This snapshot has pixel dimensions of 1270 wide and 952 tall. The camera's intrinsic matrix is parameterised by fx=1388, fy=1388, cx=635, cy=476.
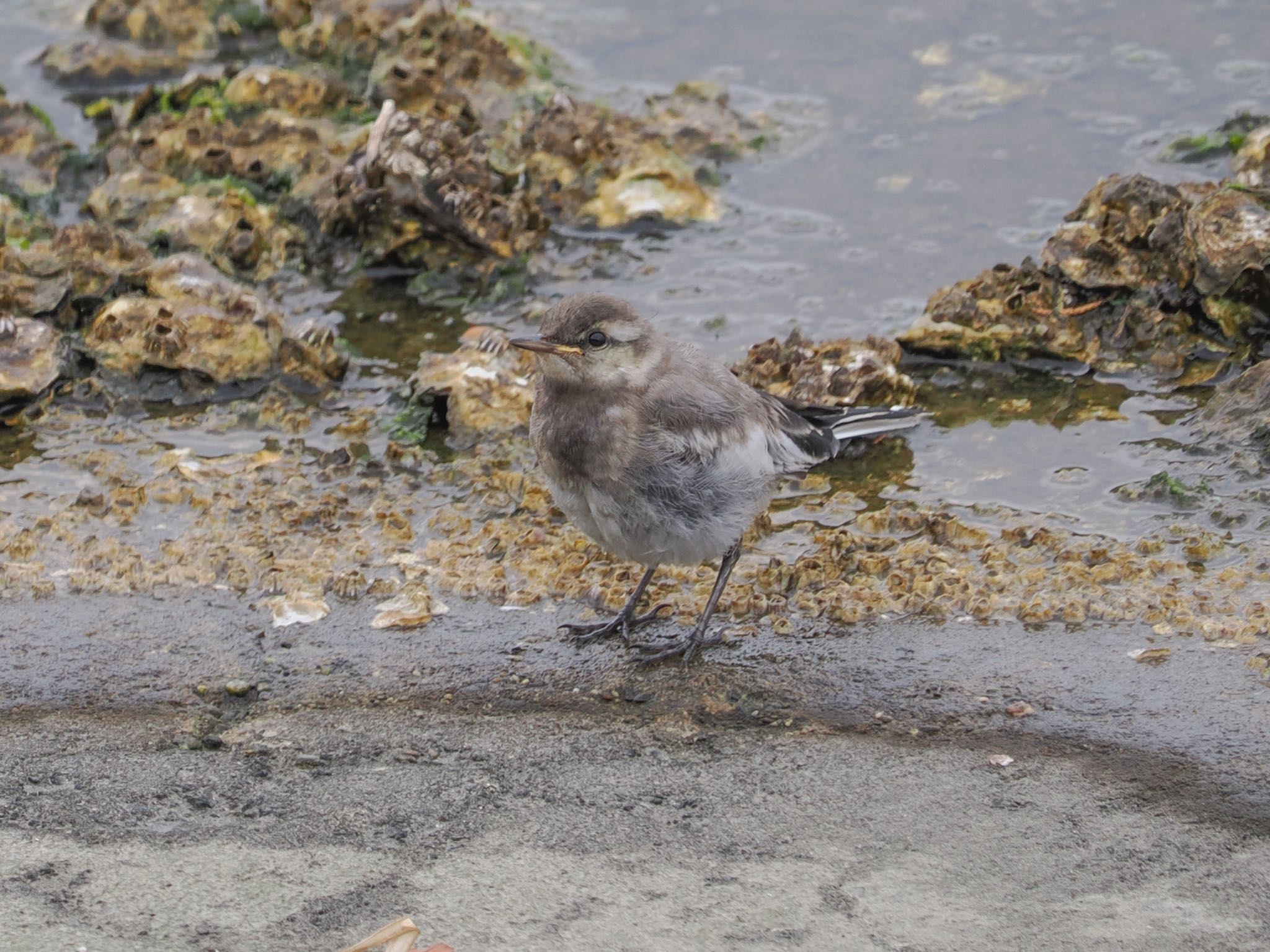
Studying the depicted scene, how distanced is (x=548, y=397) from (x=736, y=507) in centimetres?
82

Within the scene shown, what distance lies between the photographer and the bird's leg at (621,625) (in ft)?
16.7

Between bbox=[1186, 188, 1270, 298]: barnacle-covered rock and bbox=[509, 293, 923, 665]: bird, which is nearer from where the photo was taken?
bbox=[509, 293, 923, 665]: bird

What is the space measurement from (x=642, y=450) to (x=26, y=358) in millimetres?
3464

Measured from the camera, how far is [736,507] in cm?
511

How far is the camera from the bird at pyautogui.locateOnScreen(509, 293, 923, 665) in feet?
16.3

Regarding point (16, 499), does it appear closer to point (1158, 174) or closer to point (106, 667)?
point (106, 667)

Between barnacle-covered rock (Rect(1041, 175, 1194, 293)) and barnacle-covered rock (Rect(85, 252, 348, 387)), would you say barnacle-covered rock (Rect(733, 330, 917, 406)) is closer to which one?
barnacle-covered rock (Rect(1041, 175, 1194, 293))

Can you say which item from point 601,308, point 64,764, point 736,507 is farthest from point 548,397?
point 64,764

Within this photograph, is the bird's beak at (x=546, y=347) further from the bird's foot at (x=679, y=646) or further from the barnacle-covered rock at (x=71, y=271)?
the barnacle-covered rock at (x=71, y=271)

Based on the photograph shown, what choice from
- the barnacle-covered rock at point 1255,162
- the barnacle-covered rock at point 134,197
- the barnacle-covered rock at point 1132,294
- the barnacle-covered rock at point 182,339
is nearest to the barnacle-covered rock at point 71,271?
the barnacle-covered rock at point 182,339

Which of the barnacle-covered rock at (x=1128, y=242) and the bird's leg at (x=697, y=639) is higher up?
the barnacle-covered rock at (x=1128, y=242)

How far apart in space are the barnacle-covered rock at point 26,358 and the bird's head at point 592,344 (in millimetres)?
2888

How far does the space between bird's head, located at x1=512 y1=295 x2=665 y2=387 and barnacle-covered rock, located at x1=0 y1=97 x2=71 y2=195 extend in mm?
5318

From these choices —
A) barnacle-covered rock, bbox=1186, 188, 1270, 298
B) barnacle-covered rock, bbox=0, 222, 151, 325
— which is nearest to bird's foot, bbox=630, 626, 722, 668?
barnacle-covered rock, bbox=1186, 188, 1270, 298
